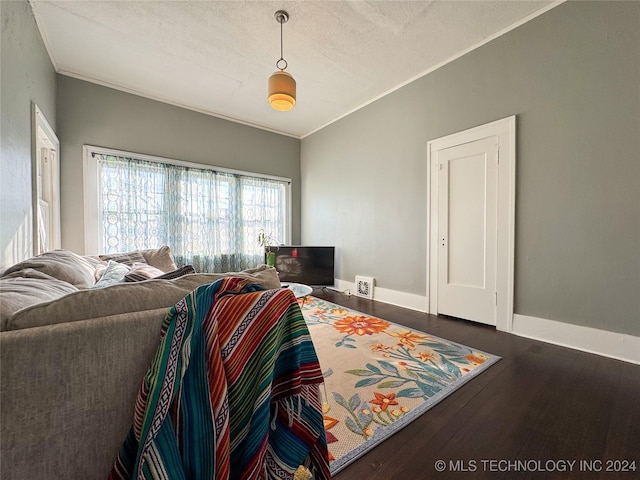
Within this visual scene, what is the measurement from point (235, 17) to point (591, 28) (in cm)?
289

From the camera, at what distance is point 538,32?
2.36 m

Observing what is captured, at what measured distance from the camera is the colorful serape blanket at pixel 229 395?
0.69m

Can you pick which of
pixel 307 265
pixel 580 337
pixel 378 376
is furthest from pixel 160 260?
pixel 580 337

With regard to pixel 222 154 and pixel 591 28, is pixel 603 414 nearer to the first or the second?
pixel 591 28

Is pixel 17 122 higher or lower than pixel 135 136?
lower

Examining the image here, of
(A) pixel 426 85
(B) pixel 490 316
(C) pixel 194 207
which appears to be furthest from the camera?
(C) pixel 194 207

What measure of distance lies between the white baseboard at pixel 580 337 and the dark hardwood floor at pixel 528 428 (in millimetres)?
97

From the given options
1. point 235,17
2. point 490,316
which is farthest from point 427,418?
point 235,17

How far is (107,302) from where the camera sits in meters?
0.78

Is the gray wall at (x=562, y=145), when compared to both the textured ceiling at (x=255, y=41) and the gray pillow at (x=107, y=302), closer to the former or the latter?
the textured ceiling at (x=255, y=41)

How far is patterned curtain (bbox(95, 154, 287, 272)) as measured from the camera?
3.47m

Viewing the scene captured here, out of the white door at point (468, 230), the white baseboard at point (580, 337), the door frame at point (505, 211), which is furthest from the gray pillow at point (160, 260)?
the white baseboard at point (580, 337)

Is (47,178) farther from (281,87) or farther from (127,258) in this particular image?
(281,87)

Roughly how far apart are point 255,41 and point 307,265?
9.68 ft
